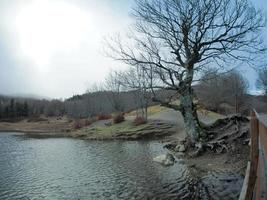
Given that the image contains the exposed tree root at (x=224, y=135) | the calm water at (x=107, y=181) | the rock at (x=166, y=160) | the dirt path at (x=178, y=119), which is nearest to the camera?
the calm water at (x=107, y=181)

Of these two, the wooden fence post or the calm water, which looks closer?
the wooden fence post

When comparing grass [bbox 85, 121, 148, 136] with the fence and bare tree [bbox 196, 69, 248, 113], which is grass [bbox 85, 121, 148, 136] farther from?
the fence

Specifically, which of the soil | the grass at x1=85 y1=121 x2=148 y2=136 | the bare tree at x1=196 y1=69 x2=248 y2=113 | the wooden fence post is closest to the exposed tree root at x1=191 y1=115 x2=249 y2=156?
the soil

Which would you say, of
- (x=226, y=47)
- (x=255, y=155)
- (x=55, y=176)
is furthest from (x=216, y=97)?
(x=255, y=155)

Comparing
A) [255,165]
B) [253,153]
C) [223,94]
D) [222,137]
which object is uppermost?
[223,94]

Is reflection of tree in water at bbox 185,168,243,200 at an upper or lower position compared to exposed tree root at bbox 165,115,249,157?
lower

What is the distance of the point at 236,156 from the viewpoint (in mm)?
19422

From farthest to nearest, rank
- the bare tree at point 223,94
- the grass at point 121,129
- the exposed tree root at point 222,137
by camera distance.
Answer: the bare tree at point 223,94 → the grass at point 121,129 → the exposed tree root at point 222,137

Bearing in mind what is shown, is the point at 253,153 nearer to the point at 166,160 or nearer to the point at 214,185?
the point at 214,185

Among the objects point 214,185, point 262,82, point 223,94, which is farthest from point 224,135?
point 262,82

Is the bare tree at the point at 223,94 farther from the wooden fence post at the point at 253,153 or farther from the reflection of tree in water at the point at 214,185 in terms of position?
the wooden fence post at the point at 253,153

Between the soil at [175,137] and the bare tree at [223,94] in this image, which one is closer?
the soil at [175,137]

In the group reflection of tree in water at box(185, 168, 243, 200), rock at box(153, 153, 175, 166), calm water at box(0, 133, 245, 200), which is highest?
rock at box(153, 153, 175, 166)

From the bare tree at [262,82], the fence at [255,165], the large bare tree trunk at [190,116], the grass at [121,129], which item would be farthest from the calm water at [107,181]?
the bare tree at [262,82]
